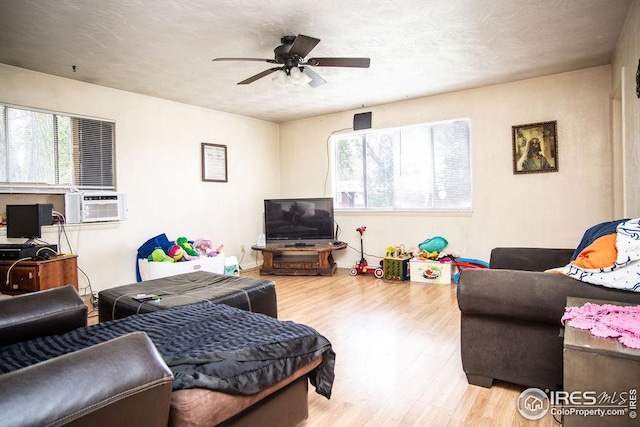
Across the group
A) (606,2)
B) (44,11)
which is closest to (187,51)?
(44,11)

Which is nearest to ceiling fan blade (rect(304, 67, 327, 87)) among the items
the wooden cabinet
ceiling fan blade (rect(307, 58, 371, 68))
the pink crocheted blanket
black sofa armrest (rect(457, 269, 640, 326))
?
ceiling fan blade (rect(307, 58, 371, 68))

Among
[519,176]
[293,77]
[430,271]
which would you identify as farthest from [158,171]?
[519,176]

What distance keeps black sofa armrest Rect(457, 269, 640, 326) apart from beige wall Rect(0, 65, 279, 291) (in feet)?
13.3

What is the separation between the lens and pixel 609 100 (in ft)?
12.8

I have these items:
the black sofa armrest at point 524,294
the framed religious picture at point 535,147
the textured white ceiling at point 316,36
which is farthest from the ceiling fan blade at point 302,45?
the framed religious picture at point 535,147

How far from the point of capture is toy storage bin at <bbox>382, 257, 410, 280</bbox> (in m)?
4.88

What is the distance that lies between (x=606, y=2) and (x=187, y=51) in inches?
134

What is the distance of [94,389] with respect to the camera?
0.79m

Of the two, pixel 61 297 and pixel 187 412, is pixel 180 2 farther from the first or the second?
pixel 187 412

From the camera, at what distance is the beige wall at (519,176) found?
402 cm

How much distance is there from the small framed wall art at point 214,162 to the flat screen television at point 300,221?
835mm

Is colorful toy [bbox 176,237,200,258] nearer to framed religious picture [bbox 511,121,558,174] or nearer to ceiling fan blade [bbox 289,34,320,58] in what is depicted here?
ceiling fan blade [bbox 289,34,320,58]

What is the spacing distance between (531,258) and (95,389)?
9.90ft

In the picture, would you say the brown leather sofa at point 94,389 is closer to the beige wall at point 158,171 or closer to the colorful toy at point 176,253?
the colorful toy at point 176,253
